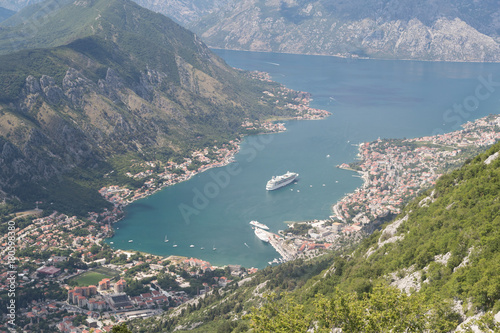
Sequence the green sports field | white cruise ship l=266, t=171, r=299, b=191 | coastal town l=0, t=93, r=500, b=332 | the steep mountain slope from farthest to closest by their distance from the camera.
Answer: white cruise ship l=266, t=171, r=299, b=191 < the green sports field < coastal town l=0, t=93, r=500, b=332 < the steep mountain slope

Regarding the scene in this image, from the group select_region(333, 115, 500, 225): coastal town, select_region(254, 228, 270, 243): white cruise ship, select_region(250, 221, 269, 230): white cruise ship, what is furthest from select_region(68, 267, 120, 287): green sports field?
select_region(333, 115, 500, 225): coastal town

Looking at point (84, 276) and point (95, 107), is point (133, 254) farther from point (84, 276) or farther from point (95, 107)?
point (95, 107)

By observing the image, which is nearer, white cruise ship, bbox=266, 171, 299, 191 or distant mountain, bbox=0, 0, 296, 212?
distant mountain, bbox=0, 0, 296, 212

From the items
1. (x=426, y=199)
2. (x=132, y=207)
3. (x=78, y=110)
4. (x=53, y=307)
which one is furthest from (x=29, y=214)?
(x=426, y=199)

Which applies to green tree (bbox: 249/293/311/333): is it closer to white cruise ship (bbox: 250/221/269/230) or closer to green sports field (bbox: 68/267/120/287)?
green sports field (bbox: 68/267/120/287)

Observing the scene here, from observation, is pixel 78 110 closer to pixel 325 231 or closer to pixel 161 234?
pixel 161 234

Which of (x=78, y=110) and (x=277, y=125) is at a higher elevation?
(x=78, y=110)
